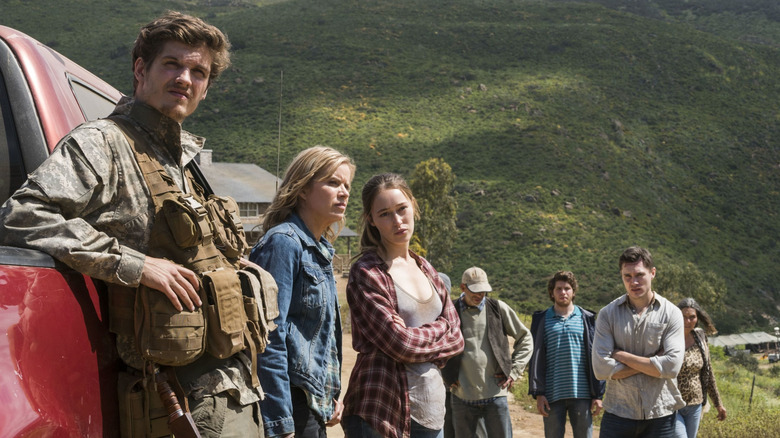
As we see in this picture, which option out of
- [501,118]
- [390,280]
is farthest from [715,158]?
[390,280]

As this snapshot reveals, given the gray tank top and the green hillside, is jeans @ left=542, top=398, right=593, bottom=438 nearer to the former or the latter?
the gray tank top

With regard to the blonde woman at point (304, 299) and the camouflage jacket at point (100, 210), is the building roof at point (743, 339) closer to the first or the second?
the blonde woman at point (304, 299)

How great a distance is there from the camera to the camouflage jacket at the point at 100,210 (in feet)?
5.98

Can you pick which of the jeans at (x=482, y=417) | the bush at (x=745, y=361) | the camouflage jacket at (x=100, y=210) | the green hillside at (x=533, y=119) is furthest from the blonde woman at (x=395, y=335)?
the green hillside at (x=533, y=119)

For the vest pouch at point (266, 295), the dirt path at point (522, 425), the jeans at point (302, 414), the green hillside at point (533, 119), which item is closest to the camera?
the vest pouch at point (266, 295)

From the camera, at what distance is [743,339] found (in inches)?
1726

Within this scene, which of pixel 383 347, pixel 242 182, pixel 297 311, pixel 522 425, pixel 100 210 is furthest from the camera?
pixel 242 182

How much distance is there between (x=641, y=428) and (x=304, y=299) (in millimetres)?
2988

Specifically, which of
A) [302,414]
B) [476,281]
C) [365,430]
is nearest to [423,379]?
[365,430]

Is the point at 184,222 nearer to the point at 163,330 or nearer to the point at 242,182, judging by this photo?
the point at 163,330

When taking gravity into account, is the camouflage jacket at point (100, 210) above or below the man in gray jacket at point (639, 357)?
above

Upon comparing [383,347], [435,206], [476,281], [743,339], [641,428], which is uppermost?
[383,347]

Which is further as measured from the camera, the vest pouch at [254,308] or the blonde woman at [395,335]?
the blonde woman at [395,335]

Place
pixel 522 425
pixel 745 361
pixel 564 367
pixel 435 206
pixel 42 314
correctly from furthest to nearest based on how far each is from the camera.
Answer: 1. pixel 435 206
2. pixel 745 361
3. pixel 522 425
4. pixel 564 367
5. pixel 42 314
